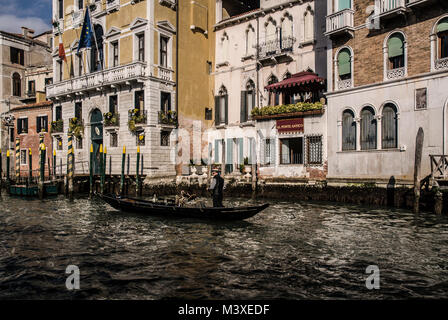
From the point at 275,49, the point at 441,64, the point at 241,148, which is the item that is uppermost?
the point at 275,49

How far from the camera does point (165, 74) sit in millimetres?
25984

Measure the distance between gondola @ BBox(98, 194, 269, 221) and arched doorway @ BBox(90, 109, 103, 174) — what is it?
497 inches

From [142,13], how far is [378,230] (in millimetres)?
20643

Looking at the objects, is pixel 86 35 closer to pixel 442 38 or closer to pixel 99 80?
pixel 99 80

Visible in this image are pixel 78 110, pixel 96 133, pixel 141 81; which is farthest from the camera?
pixel 78 110

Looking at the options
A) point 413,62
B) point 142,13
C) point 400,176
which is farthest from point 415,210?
point 142,13

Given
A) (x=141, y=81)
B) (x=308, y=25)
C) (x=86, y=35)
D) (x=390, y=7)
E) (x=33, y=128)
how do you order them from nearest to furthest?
(x=390, y=7)
(x=308, y=25)
(x=141, y=81)
(x=86, y=35)
(x=33, y=128)

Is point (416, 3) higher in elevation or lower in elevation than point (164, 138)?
higher

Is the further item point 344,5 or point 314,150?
point 314,150

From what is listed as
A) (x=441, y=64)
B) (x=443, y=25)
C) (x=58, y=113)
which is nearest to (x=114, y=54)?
(x=58, y=113)

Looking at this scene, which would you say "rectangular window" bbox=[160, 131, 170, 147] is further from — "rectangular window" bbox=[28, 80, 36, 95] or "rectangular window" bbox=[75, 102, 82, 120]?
"rectangular window" bbox=[28, 80, 36, 95]

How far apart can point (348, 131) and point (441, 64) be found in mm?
5107

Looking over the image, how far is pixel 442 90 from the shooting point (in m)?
15.8
